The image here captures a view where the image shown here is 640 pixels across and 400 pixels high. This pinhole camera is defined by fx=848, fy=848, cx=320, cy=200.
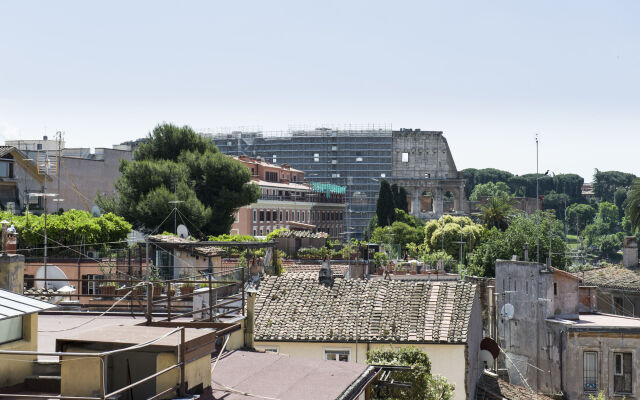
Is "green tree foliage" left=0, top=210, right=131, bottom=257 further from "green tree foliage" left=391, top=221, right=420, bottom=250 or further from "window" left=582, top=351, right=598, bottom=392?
"green tree foliage" left=391, top=221, right=420, bottom=250

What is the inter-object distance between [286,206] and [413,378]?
8431 centimetres

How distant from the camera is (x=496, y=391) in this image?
81.7 ft

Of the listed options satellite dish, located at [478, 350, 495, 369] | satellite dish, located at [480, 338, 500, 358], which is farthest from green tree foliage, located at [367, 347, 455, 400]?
satellite dish, located at [480, 338, 500, 358]

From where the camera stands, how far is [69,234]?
151 feet

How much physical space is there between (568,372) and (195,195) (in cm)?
4171

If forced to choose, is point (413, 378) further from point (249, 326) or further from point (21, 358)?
point (21, 358)

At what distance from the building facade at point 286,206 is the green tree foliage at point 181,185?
56.0ft

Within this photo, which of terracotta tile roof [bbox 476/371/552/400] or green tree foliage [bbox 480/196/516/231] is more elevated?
green tree foliage [bbox 480/196/516/231]

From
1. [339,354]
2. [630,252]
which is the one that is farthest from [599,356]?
[630,252]

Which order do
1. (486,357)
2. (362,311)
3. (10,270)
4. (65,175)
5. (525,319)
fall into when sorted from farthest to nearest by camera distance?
(65,175), (525,319), (486,357), (362,311), (10,270)

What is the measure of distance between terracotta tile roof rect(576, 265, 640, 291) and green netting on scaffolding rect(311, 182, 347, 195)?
72.3 m

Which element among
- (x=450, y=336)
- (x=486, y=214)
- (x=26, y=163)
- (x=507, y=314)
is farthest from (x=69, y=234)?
(x=486, y=214)

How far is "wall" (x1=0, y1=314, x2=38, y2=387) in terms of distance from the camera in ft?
33.4

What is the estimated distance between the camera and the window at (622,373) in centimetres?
2942
